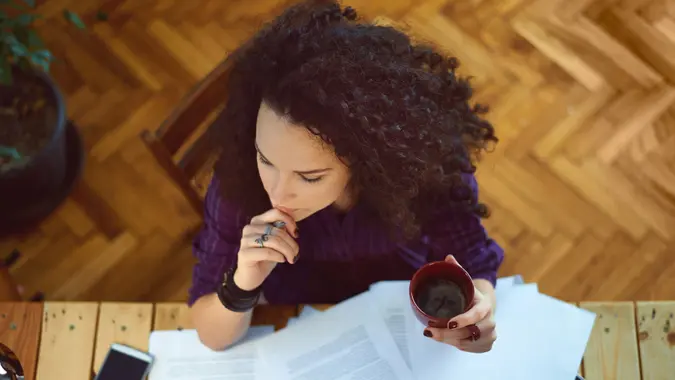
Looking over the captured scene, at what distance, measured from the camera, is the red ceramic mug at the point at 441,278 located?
895mm

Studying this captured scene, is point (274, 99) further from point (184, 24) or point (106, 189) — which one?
point (184, 24)

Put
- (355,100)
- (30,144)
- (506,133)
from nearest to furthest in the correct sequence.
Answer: (355,100), (30,144), (506,133)

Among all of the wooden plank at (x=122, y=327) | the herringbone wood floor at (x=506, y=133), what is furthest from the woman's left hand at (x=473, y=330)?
the herringbone wood floor at (x=506, y=133)

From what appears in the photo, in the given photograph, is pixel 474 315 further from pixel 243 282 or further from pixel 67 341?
pixel 67 341

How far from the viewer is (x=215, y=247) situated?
1.13 metres

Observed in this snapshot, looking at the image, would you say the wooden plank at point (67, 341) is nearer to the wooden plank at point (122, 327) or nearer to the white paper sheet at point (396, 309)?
the wooden plank at point (122, 327)

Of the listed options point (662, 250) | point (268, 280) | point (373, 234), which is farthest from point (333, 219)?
point (662, 250)

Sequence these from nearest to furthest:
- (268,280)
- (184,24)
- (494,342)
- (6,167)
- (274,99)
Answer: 1. (274,99)
2. (494,342)
3. (268,280)
4. (6,167)
5. (184,24)

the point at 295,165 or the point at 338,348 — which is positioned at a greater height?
the point at 295,165

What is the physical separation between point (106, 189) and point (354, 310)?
105 cm

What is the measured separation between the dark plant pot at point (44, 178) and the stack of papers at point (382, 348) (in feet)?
2.51

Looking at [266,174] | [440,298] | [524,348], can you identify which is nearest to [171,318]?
[266,174]

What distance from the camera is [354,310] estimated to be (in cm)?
108

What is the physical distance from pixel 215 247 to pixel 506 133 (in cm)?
111
